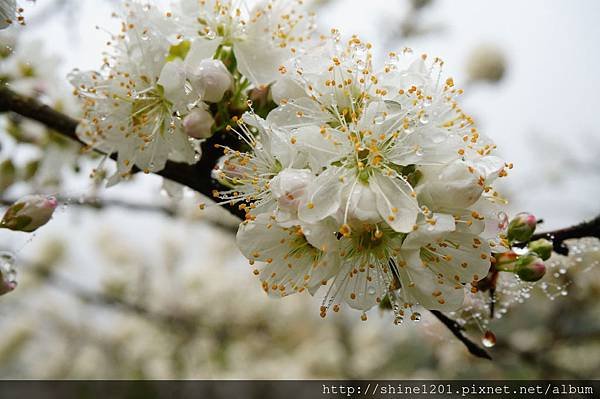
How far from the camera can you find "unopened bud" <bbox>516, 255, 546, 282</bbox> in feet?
1.86

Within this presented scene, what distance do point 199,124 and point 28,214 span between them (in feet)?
0.84

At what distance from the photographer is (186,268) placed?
3.05 meters

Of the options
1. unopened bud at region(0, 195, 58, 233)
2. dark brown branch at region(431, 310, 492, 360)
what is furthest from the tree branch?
unopened bud at region(0, 195, 58, 233)

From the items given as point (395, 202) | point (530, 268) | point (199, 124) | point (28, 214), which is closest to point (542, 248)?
point (530, 268)

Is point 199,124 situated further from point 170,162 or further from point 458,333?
point 458,333

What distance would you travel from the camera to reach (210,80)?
581mm

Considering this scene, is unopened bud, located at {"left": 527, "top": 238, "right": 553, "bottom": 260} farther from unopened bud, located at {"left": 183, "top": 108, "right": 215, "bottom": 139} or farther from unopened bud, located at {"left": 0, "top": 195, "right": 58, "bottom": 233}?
unopened bud, located at {"left": 0, "top": 195, "right": 58, "bottom": 233}

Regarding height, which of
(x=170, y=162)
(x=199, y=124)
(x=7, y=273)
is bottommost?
(x=7, y=273)

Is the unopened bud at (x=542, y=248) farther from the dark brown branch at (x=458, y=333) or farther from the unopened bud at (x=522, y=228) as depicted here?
the dark brown branch at (x=458, y=333)

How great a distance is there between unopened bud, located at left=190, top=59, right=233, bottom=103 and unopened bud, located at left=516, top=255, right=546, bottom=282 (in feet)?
1.33

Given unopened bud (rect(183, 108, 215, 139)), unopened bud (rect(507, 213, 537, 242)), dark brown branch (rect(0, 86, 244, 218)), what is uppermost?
unopened bud (rect(183, 108, 215, 139))

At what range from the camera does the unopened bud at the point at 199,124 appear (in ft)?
1.95

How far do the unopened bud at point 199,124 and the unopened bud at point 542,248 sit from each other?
42cm

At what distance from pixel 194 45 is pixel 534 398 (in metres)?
1.17
